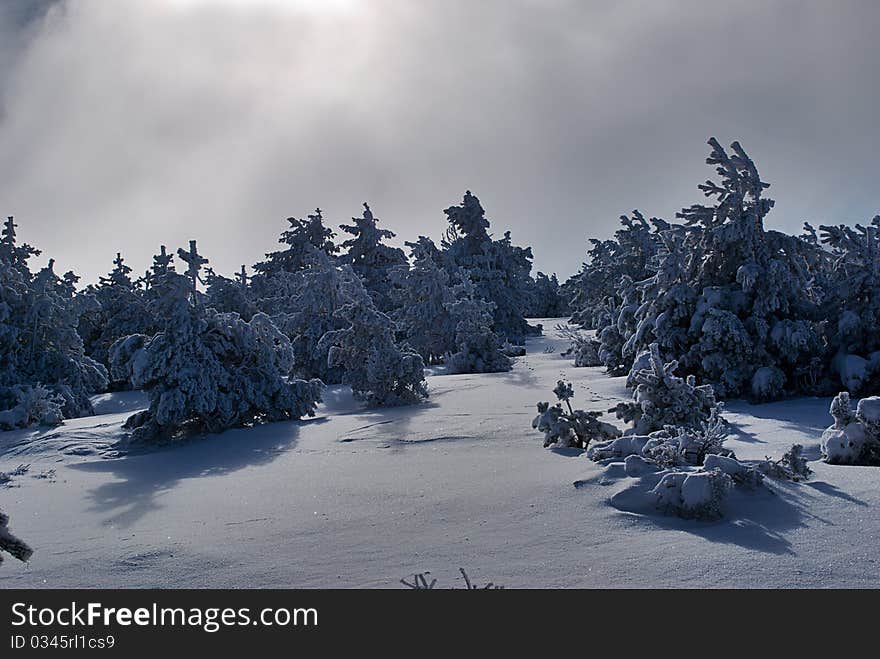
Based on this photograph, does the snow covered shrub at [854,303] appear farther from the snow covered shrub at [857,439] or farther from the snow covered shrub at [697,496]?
the snow covered shrub at [697,496]

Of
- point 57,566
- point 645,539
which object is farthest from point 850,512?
point 57,566

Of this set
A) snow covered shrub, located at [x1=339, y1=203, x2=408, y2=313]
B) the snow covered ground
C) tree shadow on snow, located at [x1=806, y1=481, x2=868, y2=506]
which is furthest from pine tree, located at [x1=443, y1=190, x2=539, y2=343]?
tree shadow on snow, located at [x1=806, y1=481, x2=868, y2=506]

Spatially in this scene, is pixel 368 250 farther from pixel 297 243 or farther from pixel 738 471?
pixel 738 471

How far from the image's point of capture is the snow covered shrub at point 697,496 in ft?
14.0

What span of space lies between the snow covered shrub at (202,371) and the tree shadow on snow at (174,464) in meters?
0.41

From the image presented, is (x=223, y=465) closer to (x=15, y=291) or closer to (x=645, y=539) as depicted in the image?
(x=645, y=539)

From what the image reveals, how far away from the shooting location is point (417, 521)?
471 centimetres

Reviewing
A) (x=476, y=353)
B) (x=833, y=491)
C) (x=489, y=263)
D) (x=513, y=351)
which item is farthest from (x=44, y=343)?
(x=489, y=263)

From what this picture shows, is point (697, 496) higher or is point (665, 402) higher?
point (665, 402)

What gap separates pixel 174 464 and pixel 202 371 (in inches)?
98.8

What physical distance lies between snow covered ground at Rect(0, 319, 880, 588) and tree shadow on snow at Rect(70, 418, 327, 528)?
4 centimetres

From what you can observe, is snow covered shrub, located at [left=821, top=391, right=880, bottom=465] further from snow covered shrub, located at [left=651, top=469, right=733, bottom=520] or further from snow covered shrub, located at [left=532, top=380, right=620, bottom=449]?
snow covered shrub, located at [left=651, top=469, right=733, bottom=520]
